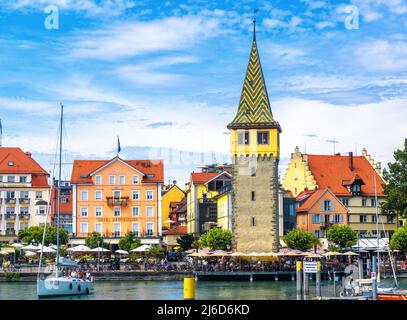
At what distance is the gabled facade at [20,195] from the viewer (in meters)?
93.6

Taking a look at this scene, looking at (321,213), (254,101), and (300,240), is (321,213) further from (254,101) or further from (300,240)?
(254,101)

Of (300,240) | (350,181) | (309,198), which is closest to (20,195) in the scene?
(309,198)

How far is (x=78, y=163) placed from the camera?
92.4 meters

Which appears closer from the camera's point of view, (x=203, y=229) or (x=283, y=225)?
(x=283, y=225)

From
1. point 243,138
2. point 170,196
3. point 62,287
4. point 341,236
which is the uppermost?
point 243,138

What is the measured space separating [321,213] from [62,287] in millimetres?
41762

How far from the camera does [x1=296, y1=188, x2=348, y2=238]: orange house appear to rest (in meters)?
87.1

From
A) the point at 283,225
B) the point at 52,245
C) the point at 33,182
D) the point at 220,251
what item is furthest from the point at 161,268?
the point at 33,182

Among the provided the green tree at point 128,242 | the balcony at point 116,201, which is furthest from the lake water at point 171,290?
the balcony at point 116,201

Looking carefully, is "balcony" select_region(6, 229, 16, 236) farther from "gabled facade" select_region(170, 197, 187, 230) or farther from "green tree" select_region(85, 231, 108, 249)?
"gabled facade" select_region(170, 197, 187, 230)

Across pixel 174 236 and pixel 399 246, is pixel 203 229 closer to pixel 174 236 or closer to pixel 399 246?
pixel 174 236

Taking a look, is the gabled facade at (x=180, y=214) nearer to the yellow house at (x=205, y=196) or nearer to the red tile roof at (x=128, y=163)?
the yellow house at (x=205, y=196)

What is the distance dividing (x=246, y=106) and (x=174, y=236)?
2461 centimetres

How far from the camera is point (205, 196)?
95250 millimetres
